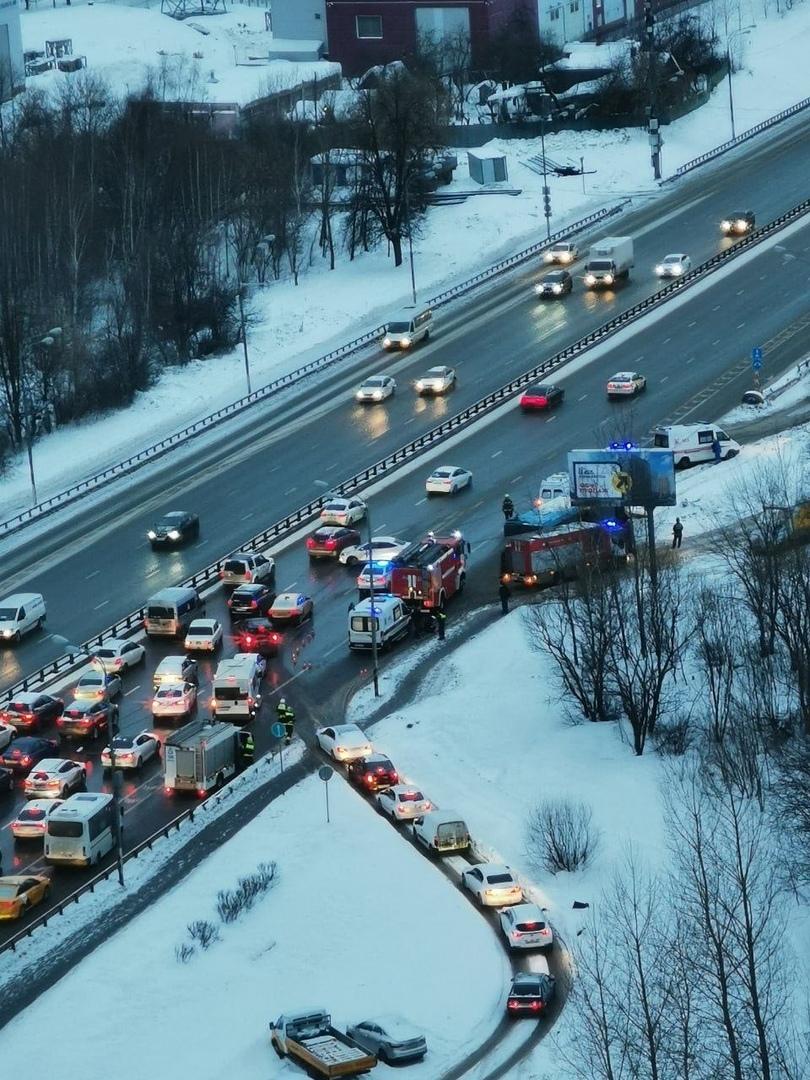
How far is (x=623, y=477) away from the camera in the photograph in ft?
245

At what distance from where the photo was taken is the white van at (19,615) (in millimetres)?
74562

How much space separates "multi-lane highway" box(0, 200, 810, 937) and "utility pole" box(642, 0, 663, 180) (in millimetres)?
17225

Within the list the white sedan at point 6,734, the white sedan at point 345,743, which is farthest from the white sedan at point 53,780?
the white sedan at point 345,743

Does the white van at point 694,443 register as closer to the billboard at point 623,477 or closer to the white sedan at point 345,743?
the billboard at point 623,477

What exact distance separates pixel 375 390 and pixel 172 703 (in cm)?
3231

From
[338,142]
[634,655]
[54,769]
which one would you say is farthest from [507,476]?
[338,142]

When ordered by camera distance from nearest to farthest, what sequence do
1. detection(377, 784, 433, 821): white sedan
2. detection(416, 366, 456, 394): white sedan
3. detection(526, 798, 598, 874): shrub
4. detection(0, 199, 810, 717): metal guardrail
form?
detection(526, 798, 598, 874): shrub
detection(377, 784, 433, 821): white sedan
detection(0, 199, 810, 717): metal guardrail
detection(416, 366, 456, 394): white sedan

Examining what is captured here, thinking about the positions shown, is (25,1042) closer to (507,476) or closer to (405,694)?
(405,694)

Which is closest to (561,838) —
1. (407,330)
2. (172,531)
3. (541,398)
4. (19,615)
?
(19,615)

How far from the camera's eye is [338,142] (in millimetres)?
129500

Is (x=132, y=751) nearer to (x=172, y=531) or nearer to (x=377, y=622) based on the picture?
(x=377, y=622)

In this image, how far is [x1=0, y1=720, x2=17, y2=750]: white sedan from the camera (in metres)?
65.1

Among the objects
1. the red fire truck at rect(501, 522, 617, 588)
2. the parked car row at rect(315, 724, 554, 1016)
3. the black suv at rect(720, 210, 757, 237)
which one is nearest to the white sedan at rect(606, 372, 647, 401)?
the red fire truck at rect(501, 522, 617, 588)

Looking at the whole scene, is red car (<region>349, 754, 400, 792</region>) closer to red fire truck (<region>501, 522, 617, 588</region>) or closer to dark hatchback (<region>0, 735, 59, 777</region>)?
dark hatchback (<region>0, 735, 59, 777</region>)
